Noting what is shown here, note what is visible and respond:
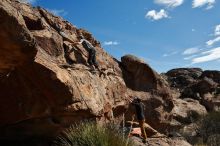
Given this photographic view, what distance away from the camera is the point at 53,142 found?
17.0 m

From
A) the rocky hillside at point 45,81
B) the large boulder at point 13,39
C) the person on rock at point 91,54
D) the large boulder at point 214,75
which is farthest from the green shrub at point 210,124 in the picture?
the large boulder at point 13,39

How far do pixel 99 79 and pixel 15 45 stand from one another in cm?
891

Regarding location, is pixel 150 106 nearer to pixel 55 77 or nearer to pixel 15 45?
pixel 55 77

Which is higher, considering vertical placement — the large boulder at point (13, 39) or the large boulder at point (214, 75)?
the large boulder at point (214, 75)

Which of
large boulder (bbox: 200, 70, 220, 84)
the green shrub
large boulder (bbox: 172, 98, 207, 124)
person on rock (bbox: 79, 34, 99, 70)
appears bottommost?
the green shrub

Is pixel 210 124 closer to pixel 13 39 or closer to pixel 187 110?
pixel 187 110

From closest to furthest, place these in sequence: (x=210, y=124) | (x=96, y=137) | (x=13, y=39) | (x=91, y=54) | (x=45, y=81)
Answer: (x=13, y=39) < (x=96, y=137) < (x=45, y=81) < (x=91, y=54) < (x=210, y=124)

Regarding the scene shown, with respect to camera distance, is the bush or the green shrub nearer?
the bush

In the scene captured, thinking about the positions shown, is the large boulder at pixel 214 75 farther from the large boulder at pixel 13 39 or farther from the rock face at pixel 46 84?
the large boulder at pixel 13 39

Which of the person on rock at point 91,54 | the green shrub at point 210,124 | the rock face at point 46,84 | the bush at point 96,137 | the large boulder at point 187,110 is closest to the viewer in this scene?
the rock face at point 46,84

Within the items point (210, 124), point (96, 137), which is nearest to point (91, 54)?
point (96, 137)

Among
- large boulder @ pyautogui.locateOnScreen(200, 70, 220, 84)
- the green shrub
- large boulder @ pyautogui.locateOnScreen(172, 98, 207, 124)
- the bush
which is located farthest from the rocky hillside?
large boulder @ pyautogui.locateOnScreen(200, 70, 220, 84)

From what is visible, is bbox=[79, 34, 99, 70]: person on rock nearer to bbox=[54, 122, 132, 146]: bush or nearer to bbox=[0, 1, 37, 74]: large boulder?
bbox=[54, 122, 132, 146]: bush

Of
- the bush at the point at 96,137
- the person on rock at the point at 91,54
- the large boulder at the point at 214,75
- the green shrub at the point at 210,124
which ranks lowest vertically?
the bush at the point at 96,137
